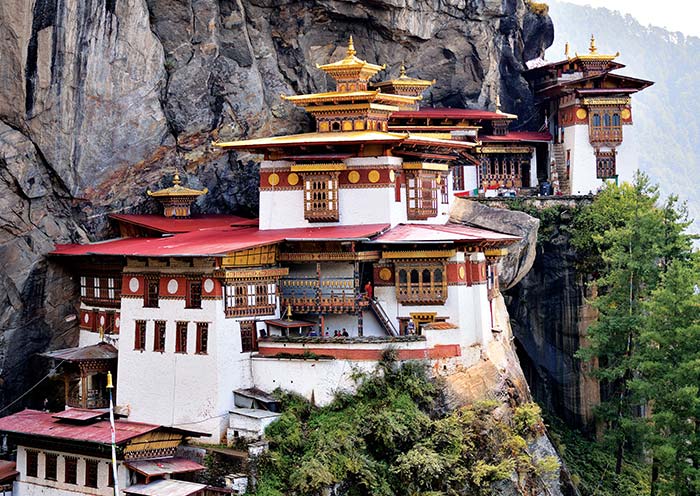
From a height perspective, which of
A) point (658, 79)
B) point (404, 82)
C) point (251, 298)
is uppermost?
point (658, 79)

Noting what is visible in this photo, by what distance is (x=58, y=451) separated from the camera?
36781 mm

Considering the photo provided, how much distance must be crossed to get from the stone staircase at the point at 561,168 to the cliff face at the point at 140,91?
598 cm

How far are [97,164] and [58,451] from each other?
39.0 feet

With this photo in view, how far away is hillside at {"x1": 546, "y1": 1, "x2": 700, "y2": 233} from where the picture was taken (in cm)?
13400

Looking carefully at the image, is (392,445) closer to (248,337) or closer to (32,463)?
(248,337)

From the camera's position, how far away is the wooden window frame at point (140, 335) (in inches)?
1566

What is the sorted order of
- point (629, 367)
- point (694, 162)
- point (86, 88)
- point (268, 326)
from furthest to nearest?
point (694, 162) → point (629, 367) → point (86, 88) → point (268, 326)

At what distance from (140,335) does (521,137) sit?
1068 inches

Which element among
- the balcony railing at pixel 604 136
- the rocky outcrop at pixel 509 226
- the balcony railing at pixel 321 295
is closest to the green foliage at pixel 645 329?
the rocky outcrop at pixel 509 226

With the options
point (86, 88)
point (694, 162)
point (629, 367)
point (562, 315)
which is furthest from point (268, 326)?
point (694, 162)

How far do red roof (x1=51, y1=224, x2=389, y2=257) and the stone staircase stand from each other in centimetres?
1894

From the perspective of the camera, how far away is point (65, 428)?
37.1 m

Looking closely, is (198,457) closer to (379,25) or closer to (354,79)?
(354,79)

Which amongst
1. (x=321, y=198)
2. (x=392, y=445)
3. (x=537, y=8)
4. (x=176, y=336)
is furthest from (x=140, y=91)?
(x=537, y=8)
